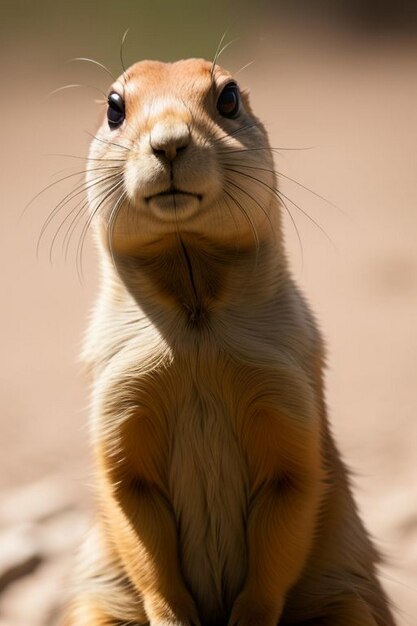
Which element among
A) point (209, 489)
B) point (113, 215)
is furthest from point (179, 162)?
point (209, 489)

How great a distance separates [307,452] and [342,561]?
519 millimetres

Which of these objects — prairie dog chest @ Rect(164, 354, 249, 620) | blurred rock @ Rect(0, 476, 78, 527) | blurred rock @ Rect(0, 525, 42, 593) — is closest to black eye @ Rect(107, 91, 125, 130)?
prairie dog chest @ Rect(164, 354, 249, 620)

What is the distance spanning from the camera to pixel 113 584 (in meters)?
3.81

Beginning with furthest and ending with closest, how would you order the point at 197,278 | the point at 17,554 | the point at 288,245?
the point at 288,245 < the point at 17,554 < the point at 197,278

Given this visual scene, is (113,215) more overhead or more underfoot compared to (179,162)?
more underfoot

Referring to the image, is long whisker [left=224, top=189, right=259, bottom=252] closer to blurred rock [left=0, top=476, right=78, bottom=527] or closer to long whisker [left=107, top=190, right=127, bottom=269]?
long whisker [left=107, top=190, right=127, bottom=269]

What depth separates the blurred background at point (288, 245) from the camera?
17.1 feet

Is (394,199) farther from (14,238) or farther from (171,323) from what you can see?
(171,323)

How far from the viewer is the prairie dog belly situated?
11.4ft

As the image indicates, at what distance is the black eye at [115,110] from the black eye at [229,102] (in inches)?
12.6

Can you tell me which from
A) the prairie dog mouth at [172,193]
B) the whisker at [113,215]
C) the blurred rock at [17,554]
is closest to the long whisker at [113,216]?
the whisker at [113,215]

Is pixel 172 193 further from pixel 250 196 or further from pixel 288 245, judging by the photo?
pixel 288 245

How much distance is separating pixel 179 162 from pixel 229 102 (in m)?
0.55

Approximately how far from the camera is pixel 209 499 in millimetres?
3551
